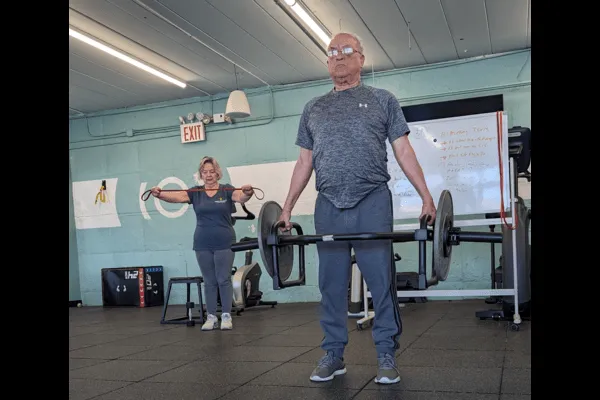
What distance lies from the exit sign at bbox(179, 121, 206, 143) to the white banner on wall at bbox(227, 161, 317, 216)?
65 cm

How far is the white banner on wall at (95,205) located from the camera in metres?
8.04

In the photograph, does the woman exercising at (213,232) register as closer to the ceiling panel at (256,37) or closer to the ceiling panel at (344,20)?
the ceiling panel at (256,37)

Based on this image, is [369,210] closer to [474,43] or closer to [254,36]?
[254,36]

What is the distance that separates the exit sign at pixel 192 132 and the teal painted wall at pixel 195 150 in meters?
0.09

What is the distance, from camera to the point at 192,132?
7.61 m

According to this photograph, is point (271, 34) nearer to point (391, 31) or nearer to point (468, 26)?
point (391, 31)

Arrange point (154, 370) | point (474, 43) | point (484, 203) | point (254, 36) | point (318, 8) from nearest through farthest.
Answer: point (154, 370) → point (484, 203) → point (318, 8) → point (254, 36) → point (474, 43)

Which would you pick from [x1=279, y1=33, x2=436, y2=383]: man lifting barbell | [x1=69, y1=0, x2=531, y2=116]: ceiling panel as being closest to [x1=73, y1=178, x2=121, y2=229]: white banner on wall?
[x1=69, y1=0, x2=531, y2=116]: ceiling panel

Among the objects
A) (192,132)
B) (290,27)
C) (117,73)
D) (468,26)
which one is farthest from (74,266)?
(468,26)

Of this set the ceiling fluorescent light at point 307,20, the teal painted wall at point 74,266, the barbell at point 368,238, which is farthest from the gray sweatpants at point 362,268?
the teal painted wall at point 74,266

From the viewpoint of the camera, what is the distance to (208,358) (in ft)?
10.8
